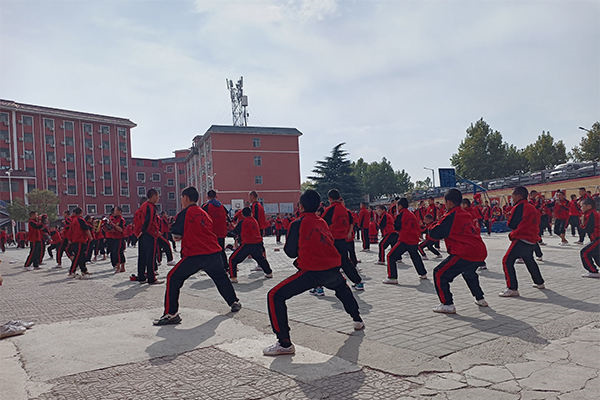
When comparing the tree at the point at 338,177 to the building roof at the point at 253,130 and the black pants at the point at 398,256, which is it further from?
the black pants at the point at 398,256

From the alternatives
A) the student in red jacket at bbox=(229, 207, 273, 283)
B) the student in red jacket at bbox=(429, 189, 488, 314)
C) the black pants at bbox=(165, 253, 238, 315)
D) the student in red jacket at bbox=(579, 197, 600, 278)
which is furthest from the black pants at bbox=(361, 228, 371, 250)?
the black pants at bbox=(165, 253, 238, 315)

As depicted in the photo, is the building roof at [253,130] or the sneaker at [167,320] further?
the building roof at [253,130]

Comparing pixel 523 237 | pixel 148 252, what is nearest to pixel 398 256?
pixel 523 237

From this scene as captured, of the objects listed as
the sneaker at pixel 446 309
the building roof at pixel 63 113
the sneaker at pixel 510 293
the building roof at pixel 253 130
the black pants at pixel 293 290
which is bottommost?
the sneaker at pixel 510 293

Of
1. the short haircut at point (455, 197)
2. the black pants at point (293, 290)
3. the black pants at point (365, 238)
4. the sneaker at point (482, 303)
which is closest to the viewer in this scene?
the black pants at point (293, 290)

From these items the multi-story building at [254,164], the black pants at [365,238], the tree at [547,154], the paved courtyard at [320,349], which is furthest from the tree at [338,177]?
the paved courtyard at [320,349]

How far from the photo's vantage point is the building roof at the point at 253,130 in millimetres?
57406

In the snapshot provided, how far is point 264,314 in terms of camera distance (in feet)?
22.0

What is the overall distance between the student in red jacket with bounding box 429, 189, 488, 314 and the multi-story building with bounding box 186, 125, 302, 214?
50.6 m

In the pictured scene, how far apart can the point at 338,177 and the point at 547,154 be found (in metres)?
27.3

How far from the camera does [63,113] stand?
65.3m

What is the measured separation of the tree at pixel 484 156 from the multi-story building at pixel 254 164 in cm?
2169

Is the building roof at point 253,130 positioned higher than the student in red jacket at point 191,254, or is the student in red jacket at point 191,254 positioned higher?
the building roof at point 253,130

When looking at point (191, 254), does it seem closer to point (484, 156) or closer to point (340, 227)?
point (340, 227)
